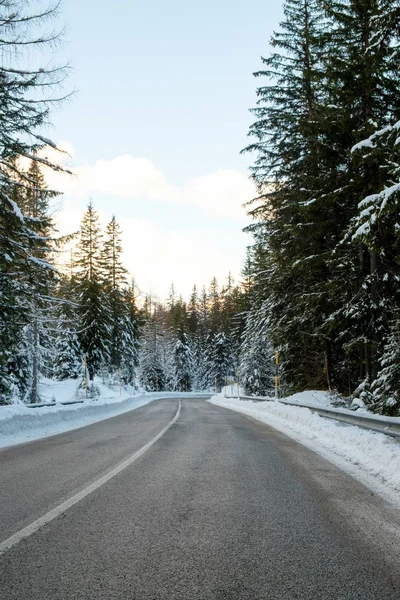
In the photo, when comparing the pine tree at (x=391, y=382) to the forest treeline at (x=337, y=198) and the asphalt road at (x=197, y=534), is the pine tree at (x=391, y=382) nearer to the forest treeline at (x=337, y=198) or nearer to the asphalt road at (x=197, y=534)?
the forest treeline at (x=337, y=198)

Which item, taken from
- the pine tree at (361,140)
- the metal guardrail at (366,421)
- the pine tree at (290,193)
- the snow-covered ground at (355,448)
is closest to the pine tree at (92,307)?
the pine tree at (290,193)

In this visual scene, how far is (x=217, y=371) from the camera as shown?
232ft

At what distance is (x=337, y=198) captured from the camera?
15086mm

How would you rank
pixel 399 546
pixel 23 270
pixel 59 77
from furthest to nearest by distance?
pixel 23 270
pixel 59 77
pixel 399 546

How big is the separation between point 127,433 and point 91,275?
30.9 metres

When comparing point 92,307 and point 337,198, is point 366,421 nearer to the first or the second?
point 337,198

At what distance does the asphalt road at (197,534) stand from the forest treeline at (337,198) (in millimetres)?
6519

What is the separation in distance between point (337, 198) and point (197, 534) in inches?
545

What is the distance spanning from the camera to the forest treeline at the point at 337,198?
1208cm

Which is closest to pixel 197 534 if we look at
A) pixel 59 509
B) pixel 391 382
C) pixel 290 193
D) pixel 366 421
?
pixel 59 509

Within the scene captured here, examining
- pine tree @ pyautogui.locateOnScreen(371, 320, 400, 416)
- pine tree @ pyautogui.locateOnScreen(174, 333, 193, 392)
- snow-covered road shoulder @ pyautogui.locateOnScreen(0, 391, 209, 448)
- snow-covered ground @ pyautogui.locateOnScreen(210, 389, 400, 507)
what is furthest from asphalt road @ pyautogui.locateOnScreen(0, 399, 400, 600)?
pine tree @ pyautogui.locateOnScreen(174, 333, 193, 392)

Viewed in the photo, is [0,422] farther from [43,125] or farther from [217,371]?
[217,371]

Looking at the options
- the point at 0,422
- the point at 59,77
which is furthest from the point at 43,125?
the point at 0,422

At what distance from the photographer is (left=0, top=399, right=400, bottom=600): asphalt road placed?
255 cm
